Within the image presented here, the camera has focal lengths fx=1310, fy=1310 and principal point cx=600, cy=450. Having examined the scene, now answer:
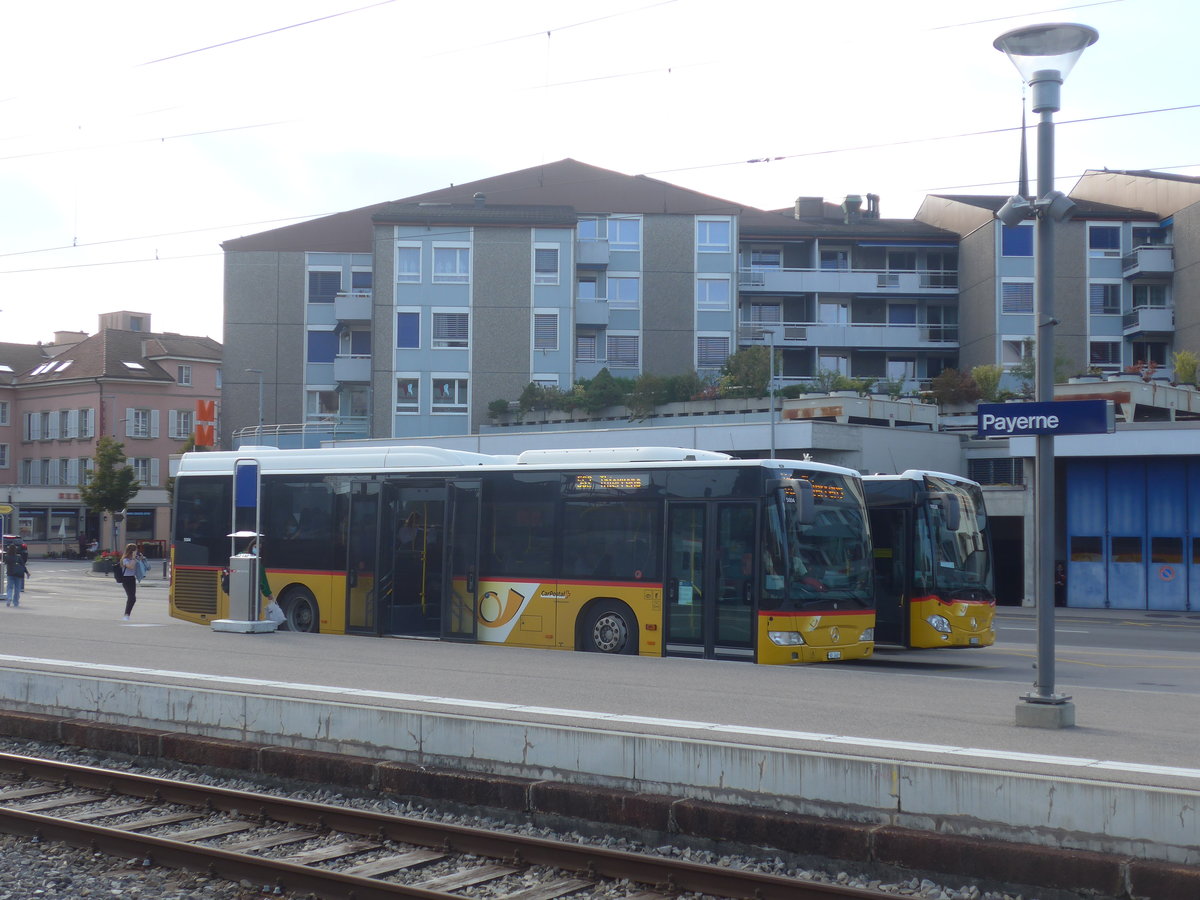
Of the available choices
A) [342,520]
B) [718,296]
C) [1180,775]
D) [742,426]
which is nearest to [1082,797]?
[1180,775]

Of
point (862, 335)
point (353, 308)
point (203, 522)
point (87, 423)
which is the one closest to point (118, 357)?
point (87, 423)

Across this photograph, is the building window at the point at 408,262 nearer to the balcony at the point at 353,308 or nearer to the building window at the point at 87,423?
the balcony at the point at 353,308

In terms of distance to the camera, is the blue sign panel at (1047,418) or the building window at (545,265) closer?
the blue sign panel at (1047,418)

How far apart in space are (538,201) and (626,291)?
24.8 ft

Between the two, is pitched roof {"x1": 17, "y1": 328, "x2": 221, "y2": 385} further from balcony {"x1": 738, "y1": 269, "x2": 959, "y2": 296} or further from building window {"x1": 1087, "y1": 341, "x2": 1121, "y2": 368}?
building window {"x1": 1087, "y1": 341, "x2": 1121, "y2": 368}

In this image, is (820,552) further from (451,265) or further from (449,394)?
(451,265)

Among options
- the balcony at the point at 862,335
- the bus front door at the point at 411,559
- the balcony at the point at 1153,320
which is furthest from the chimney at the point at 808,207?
the bus front door at the point at 411,559

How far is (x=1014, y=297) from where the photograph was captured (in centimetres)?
6194

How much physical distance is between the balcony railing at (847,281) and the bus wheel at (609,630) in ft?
158

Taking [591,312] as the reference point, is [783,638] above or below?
below

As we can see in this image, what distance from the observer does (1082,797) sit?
7605 mm

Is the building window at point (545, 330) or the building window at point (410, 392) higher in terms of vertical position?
the building window at point (545, 330)

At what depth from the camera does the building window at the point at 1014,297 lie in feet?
203

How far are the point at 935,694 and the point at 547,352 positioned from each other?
43542 mm
